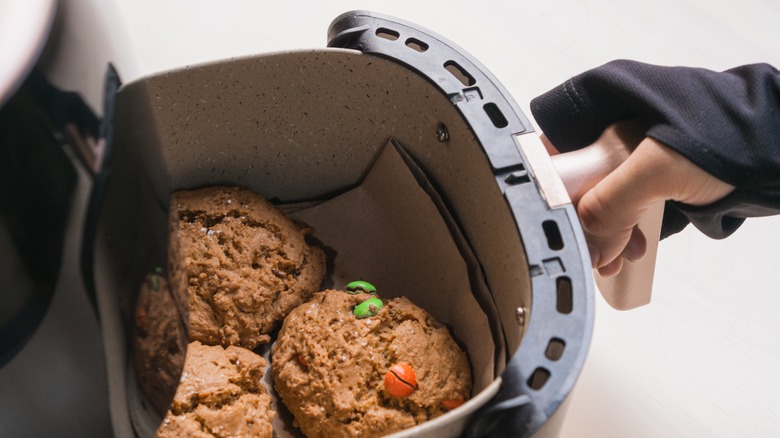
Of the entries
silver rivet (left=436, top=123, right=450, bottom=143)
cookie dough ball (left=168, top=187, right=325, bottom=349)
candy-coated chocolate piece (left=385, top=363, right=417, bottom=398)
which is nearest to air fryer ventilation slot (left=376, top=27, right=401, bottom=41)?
silver rivet (left=436, top=123, right=450, bottom=143)

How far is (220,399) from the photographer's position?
0.68 metres

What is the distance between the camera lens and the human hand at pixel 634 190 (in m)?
0.65

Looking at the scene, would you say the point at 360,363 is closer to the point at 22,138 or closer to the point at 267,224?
the point at 267,224

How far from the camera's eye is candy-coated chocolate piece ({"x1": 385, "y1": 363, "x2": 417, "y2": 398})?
672 mm

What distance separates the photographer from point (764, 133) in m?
0.65

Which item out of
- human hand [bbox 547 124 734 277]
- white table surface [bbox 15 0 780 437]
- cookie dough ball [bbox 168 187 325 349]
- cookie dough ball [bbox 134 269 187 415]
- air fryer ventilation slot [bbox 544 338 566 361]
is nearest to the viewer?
cookie dough ball [bbox 134 269 187 415]

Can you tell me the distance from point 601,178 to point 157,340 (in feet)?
1.48

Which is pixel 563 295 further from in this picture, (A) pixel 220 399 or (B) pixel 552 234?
(A) pixel 220 399

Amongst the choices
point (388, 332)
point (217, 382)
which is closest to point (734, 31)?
point (388, 332)

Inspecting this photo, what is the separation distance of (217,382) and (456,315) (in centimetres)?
23

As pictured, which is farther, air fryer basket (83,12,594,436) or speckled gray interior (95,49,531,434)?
speckled gray interior (95,49,531,434)

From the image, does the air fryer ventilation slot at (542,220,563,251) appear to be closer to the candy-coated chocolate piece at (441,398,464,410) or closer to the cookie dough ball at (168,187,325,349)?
the candy-coated chocolate piece at (441,398,464,410)

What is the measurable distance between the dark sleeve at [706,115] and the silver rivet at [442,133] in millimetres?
118

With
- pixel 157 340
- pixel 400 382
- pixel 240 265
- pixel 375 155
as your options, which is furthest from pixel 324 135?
pixel 157 340
